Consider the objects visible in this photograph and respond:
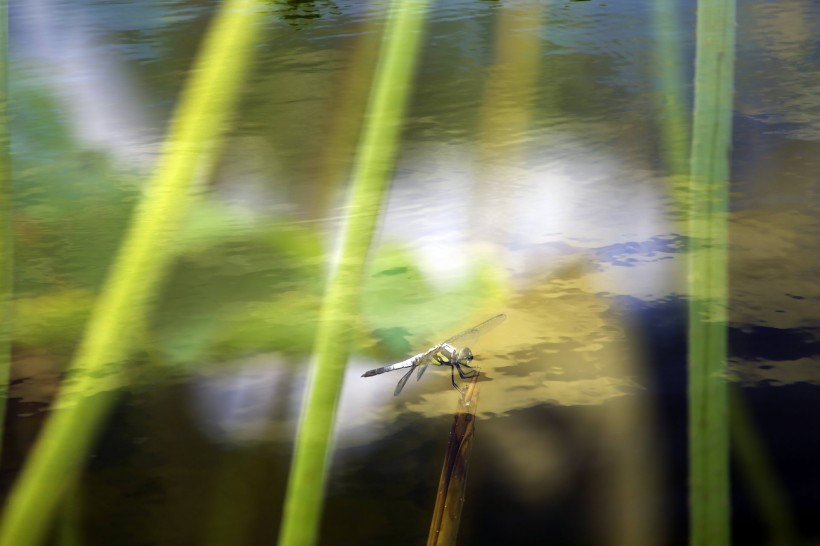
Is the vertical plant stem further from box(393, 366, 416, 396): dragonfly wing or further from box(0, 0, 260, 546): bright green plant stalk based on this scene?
box(393, 366, 416, 396): dragonfly wing

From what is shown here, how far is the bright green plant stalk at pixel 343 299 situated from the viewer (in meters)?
0.30

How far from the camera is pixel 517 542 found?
0.97 ft

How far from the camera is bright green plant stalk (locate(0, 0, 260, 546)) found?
0.29 meters

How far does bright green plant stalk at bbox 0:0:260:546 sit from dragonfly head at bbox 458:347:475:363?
14cm

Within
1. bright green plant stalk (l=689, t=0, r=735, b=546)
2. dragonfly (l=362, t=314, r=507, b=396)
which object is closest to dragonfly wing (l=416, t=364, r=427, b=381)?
dragonfly (l=362, t=314, r=507, b=396)

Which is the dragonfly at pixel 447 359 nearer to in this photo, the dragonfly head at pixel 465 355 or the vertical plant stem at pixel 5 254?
the dragonfly head at pixel 465 355

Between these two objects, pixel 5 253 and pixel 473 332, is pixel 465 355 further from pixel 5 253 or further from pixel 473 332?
pixel 5 253

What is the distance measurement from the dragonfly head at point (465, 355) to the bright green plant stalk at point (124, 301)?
136 millimetres

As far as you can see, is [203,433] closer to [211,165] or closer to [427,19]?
[211,165]

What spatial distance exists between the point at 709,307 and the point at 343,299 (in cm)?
16

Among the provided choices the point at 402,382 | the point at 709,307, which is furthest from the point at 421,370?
the point at 709,307

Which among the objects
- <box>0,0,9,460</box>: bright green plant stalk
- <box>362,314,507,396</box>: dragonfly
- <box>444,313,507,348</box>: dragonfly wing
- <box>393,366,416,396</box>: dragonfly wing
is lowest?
<box>393,366,416,396</box>: dragonfly wing

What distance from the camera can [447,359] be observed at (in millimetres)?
316

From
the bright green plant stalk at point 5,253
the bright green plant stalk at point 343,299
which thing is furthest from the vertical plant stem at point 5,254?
the bright green plant stalk at point 343,299
